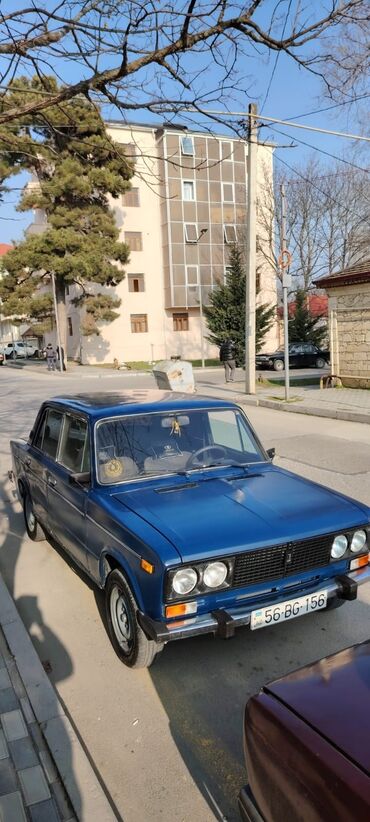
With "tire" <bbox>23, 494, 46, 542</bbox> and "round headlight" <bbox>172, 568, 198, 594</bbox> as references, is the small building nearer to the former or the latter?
"tire" <bbox>23, 494, 46, 542</bbox>

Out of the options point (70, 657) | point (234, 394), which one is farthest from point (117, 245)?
point (70, 657)

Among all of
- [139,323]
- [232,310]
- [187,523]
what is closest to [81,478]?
[187,523]

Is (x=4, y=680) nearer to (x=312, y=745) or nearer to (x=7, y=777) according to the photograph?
(x=7, y=777)

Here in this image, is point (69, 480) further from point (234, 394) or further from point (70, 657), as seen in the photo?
point (234, 394)

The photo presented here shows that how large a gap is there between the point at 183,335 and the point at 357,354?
89.5ft

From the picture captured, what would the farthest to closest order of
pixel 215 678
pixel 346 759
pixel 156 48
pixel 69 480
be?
pixel 156 48, pixel 69 480, pixel 215 678, pixel 346 759

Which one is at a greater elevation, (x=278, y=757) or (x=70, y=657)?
(x=278, y=757)

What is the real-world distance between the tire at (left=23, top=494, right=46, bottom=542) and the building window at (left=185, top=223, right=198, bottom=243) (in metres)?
37.3

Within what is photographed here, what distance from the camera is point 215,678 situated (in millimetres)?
3189

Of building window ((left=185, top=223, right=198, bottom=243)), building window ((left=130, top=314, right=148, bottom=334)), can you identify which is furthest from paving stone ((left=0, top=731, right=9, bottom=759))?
building window ((left=185, top=223, right=198, bottom=243))

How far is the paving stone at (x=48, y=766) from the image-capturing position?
2483mm

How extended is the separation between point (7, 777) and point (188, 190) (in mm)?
41470

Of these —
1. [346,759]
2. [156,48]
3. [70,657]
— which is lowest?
[70,657]

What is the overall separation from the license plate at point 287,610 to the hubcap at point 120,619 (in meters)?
0.77
